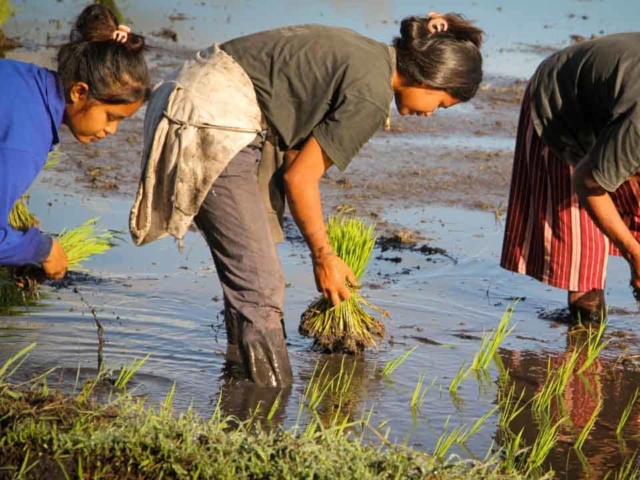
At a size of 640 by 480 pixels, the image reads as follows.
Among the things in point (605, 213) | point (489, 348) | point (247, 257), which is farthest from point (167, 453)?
point (605, 213)

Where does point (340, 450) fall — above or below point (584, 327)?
above

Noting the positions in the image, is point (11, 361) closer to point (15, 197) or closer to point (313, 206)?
point (15, 197)

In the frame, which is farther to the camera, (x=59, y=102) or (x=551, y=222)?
(x=551, y=222)

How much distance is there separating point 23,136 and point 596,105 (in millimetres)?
2610

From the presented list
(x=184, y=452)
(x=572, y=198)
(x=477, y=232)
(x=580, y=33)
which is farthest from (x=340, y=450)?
(x=580, y=33)

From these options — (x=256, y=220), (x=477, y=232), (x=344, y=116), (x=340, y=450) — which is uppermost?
(x=344, y=116)

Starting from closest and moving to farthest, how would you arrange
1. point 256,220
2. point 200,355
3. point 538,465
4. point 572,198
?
point 538,465
point 256,220
point 200,355
point 572,198

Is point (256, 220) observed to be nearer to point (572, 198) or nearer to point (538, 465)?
point (538, 465)

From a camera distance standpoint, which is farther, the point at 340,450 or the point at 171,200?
the point at 171,200

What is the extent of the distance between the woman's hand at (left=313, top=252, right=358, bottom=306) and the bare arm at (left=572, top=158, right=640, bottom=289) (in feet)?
3.45

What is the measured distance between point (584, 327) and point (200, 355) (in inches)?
80.8

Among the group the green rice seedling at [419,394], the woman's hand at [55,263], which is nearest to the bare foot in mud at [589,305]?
the green rice seedling at [419,394]

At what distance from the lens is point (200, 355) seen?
227 inches

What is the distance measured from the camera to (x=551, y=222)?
6.27m
